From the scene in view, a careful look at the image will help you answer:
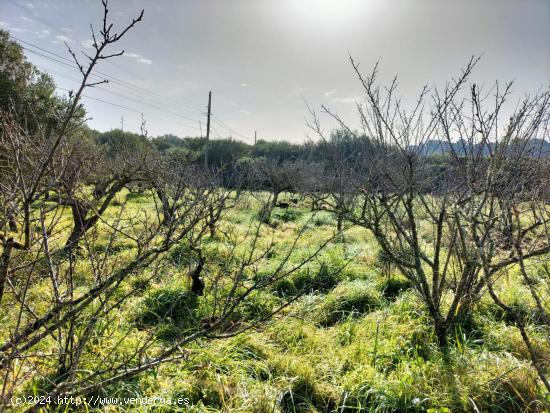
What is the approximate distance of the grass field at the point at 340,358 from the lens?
2646mm

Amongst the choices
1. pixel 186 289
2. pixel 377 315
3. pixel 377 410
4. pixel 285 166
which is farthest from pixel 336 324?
pixel 285 166

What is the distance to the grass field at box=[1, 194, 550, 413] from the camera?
2646 millimetres

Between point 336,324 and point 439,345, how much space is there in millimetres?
1176

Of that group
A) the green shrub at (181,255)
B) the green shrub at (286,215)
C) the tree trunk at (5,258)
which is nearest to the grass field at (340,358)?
the tree trunk at (5,258)

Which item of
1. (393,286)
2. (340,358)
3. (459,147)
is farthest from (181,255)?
(459,147)

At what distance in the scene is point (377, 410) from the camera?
8.41 feet

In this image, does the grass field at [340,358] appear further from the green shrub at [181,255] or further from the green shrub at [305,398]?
the green shrub at [181,255]

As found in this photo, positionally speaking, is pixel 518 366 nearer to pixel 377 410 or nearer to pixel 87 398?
pixel 377 410

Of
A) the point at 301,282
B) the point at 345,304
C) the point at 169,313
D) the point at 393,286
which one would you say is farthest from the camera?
the point at 301,282

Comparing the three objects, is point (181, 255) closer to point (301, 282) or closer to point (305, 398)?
point (301, 282)

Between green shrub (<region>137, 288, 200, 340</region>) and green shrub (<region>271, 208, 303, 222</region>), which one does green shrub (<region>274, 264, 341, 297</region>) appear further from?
green shrub (<region>271, 208, 303, 222</region>)

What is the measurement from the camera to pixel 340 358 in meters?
3.29

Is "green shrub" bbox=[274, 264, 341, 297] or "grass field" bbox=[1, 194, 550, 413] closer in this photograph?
"grass field" bbox=[1, 194, 550, 413]

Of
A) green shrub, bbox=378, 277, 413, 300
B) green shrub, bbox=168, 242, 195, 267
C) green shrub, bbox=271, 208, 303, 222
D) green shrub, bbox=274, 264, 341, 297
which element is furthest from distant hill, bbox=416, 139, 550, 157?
green shrub, bbox=271, 208, 303, 222
